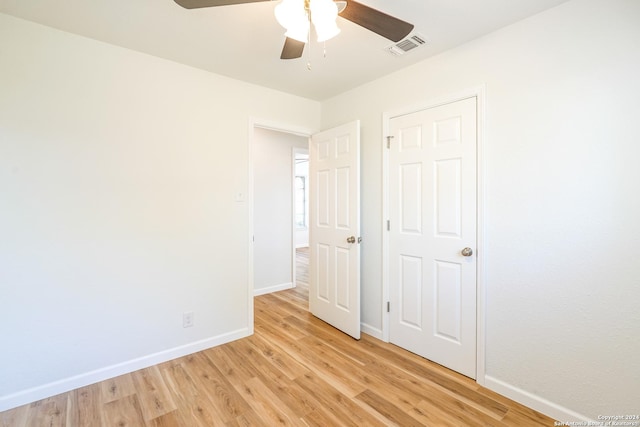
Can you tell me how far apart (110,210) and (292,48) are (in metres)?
1.79

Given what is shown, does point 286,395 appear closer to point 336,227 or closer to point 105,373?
point 105,373

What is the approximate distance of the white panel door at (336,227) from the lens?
274 cm

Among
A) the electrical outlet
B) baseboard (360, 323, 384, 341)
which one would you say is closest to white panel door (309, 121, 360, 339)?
baseboard (360, 323, 384, 341)

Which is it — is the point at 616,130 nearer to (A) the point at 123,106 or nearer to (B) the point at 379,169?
(B) the point at 379,169

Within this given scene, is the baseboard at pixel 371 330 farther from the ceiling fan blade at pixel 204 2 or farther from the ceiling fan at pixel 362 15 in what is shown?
the ceiling fan blade at pixel 204 2

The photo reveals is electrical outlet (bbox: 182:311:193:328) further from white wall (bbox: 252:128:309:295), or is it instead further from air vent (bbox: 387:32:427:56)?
air vent (bbox: 387:32:427:56)

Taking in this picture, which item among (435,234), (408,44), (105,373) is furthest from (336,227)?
(105,373)

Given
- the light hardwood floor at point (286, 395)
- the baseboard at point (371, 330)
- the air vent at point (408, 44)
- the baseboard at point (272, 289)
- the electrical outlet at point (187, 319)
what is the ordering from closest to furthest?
the light hardwood floor at point (286, 395) < the air vent at point (408, 44) < the electrical outlet at point (187, 319) < the baseboard at point (371, 330) < the baseboard at point (272, 289)

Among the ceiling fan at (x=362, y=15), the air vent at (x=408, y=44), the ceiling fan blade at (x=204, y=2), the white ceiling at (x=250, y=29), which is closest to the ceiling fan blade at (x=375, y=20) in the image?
the ceiling fan at (x=362, y=15)

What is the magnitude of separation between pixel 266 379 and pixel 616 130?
2.70 m

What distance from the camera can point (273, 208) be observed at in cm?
426

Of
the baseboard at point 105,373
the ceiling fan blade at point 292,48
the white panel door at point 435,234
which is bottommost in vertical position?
the baseboard at point 105,373

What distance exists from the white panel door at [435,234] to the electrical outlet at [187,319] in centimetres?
183

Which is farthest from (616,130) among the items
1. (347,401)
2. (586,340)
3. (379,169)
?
(347,401)
